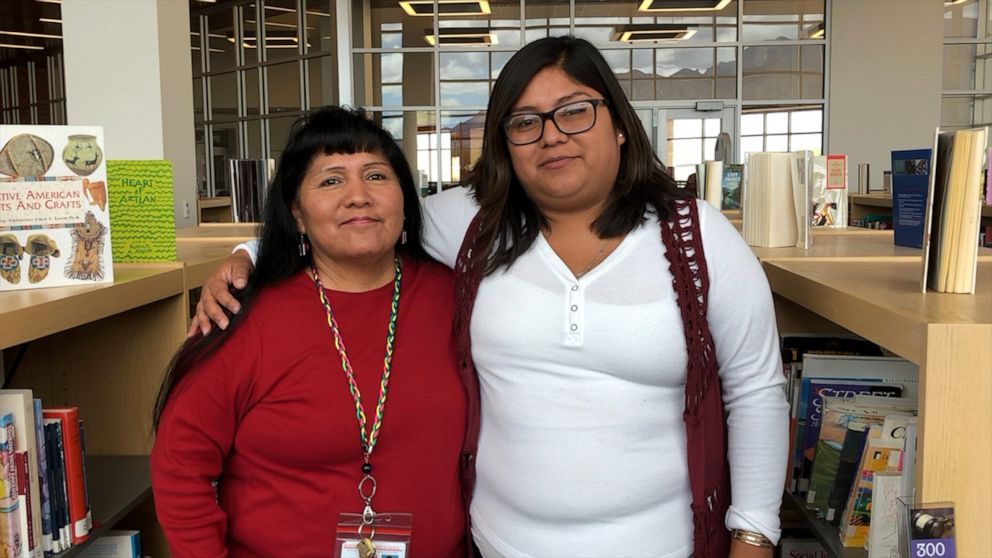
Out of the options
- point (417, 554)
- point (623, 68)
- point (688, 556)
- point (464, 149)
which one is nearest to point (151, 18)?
point (417, 554)

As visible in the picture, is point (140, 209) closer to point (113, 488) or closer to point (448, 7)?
point (113, 488)

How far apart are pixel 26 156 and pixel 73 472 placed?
0.59 meters

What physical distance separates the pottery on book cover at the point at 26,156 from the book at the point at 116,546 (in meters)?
0.85

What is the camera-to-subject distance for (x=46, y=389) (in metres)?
2.16

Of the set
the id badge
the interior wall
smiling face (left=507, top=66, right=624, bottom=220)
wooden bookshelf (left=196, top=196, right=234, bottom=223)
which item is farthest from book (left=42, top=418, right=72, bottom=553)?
the interior wall

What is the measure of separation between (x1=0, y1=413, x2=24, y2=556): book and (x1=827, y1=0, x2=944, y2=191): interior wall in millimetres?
10299

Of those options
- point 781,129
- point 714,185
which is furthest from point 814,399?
point 781,129

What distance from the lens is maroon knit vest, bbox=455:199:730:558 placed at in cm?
148

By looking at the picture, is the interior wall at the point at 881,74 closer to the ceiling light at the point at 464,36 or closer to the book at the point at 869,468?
the ceiling light at the point at 464,36

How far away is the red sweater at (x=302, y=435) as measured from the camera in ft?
5.11

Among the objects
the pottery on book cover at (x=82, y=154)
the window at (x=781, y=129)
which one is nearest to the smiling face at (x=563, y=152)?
the pottery on book cover at (x=82, y=154)

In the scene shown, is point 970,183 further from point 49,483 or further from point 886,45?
point 886,45

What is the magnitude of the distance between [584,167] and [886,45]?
10.3 metres

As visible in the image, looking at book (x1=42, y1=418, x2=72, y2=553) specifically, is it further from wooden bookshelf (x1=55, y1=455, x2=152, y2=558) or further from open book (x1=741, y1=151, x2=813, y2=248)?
open book (x1=741, y1=151, x2=813, y2=248)
